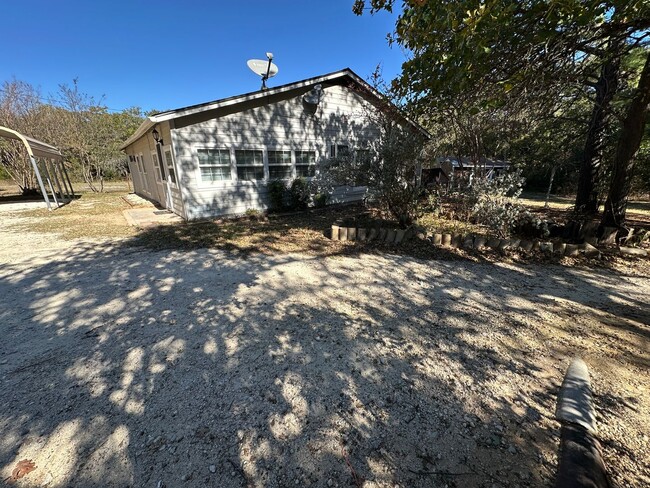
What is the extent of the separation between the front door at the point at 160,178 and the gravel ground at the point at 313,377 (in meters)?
6.43

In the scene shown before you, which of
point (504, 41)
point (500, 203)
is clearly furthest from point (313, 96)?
point (500, 203)

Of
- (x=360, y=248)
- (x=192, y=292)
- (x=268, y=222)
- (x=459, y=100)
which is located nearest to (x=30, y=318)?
(x=192, y=292)

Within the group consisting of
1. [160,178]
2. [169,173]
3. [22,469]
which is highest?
[169,173]

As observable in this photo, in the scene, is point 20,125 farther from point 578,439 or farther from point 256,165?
point 578,439

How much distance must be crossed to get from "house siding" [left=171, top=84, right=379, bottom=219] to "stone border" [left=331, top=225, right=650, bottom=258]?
433cm

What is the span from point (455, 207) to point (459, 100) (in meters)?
3.89

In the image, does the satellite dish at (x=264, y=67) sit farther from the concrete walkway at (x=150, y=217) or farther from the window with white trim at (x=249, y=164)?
the concrete walkway at (x=150, y=217)

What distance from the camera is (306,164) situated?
10.1m

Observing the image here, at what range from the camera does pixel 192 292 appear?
3924mm

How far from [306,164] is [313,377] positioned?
29.0 feet

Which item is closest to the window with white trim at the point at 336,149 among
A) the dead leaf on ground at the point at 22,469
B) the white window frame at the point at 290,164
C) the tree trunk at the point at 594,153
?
the white window frame at the point at 290,164

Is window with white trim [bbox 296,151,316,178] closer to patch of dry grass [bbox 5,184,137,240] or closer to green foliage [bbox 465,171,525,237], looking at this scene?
patch of dry grass [bbox 5,184,137,240]

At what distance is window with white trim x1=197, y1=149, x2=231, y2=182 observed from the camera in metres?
8.11

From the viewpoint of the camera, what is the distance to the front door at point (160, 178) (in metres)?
9.95
